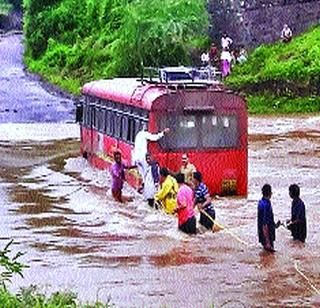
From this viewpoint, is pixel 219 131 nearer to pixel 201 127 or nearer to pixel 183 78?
pixel 201 127

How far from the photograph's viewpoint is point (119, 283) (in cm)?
1374

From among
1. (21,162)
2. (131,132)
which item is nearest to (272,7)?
(21,162)

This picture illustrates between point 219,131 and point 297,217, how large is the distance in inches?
175

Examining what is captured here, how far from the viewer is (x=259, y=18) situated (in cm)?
4391

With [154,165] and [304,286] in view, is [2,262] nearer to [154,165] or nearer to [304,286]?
[304,286]

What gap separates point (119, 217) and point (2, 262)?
33.9 feet

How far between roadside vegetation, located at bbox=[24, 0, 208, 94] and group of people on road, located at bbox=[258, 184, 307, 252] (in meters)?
26.3

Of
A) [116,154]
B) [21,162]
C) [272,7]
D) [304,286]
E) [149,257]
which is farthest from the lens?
[272,7]

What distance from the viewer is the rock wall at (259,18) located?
4231 centimetres

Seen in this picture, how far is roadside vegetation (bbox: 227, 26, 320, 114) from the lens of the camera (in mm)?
36219

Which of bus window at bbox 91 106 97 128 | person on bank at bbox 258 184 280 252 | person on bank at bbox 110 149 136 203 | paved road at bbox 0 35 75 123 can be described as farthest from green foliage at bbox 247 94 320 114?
person on bank at bbox 258 184 280 252

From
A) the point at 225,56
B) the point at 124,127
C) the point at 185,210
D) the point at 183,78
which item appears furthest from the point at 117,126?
the point at 225,56

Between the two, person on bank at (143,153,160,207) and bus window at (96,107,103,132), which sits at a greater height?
bus window at (96,107,103,132)

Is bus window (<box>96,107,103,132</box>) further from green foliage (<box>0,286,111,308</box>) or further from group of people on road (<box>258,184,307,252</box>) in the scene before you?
green foliage (<box>0,286,111,308</box>)
